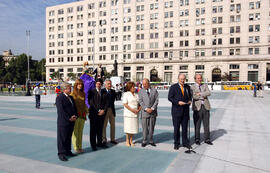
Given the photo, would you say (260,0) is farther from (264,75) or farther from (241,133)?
(241,133)

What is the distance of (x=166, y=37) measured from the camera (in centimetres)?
6097

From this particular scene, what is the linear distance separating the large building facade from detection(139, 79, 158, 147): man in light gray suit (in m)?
53.4

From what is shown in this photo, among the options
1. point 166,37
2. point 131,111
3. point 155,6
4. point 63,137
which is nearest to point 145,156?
point 131,111

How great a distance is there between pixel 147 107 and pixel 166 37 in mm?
58022

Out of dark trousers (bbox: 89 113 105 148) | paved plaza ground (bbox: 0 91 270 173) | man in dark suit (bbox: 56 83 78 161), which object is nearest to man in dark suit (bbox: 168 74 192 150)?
paved plaza ground (bbox: 0 91 270 173)

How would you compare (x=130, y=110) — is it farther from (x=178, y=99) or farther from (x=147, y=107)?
(x=178, y=99)

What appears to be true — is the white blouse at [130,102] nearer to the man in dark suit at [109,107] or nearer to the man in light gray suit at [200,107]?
the man in dark suit at [109,107]

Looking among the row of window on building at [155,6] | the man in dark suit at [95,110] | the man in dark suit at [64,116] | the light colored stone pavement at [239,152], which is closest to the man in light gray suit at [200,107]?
the light colored stone pavement at [239,152]

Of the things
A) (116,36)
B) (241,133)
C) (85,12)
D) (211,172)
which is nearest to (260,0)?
(116,36)

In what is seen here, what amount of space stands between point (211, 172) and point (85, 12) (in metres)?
74.1

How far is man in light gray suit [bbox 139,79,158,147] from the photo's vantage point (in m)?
5.71

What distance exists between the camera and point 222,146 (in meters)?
5.69

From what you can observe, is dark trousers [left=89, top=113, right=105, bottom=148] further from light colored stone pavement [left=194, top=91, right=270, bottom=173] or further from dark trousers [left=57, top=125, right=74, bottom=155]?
light colored stone pavement [left=194, top=91, right=270, bottom=173]

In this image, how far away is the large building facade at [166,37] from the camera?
5406 centimetres
